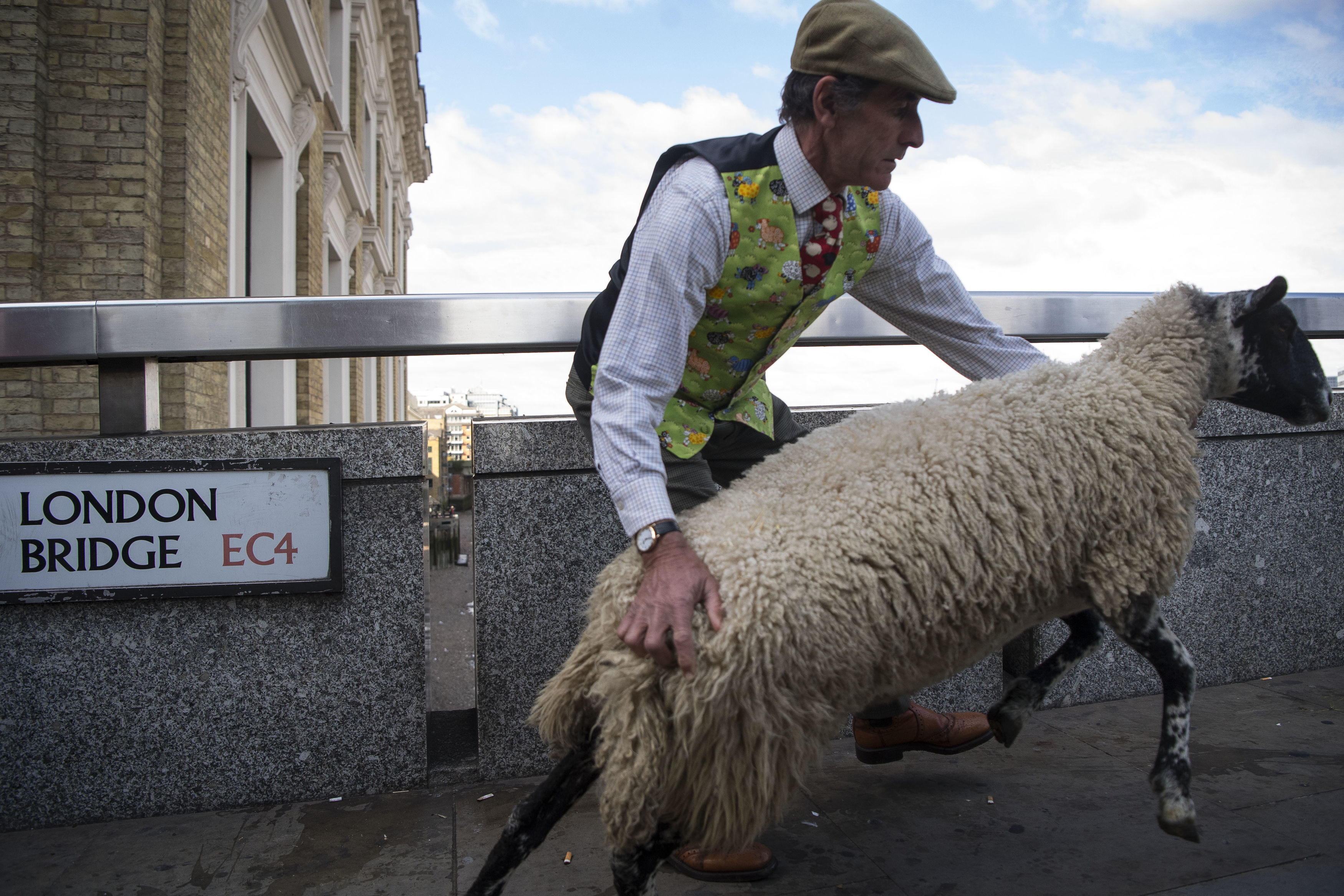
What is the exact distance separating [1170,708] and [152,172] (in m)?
7.40

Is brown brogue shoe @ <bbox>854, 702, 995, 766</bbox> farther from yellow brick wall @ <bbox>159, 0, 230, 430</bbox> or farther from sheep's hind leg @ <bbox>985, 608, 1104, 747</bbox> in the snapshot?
yellow brick wall @ <bbox>159, 0, 230, 430</bbox>

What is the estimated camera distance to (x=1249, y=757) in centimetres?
281

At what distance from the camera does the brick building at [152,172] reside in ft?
19.0

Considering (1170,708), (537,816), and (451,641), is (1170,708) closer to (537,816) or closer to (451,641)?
(537,816)

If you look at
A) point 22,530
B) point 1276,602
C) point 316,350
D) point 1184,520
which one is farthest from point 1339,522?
point 22,530

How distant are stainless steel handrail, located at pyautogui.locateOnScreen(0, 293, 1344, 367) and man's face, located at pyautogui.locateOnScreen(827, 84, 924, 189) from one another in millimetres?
1205

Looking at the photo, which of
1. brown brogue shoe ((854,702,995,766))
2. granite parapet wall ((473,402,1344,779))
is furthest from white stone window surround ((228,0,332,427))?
brown brogue shoe ((854,702,995,766))

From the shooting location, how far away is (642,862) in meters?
1.56

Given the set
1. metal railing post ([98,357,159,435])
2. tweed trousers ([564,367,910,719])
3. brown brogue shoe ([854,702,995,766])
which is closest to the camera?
tweed trousers ([564,367,910,719])

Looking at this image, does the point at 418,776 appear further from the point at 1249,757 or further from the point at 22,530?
the point at 1249,757

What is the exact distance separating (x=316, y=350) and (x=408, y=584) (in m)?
0.83

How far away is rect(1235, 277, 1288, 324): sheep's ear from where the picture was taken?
1762 mm

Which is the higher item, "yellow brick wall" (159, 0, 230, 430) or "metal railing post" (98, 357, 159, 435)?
"yellow brick wall" (159, 0, 230, 430)

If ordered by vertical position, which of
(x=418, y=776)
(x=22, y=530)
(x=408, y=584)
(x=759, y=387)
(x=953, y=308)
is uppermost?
(x=953, y=308)
